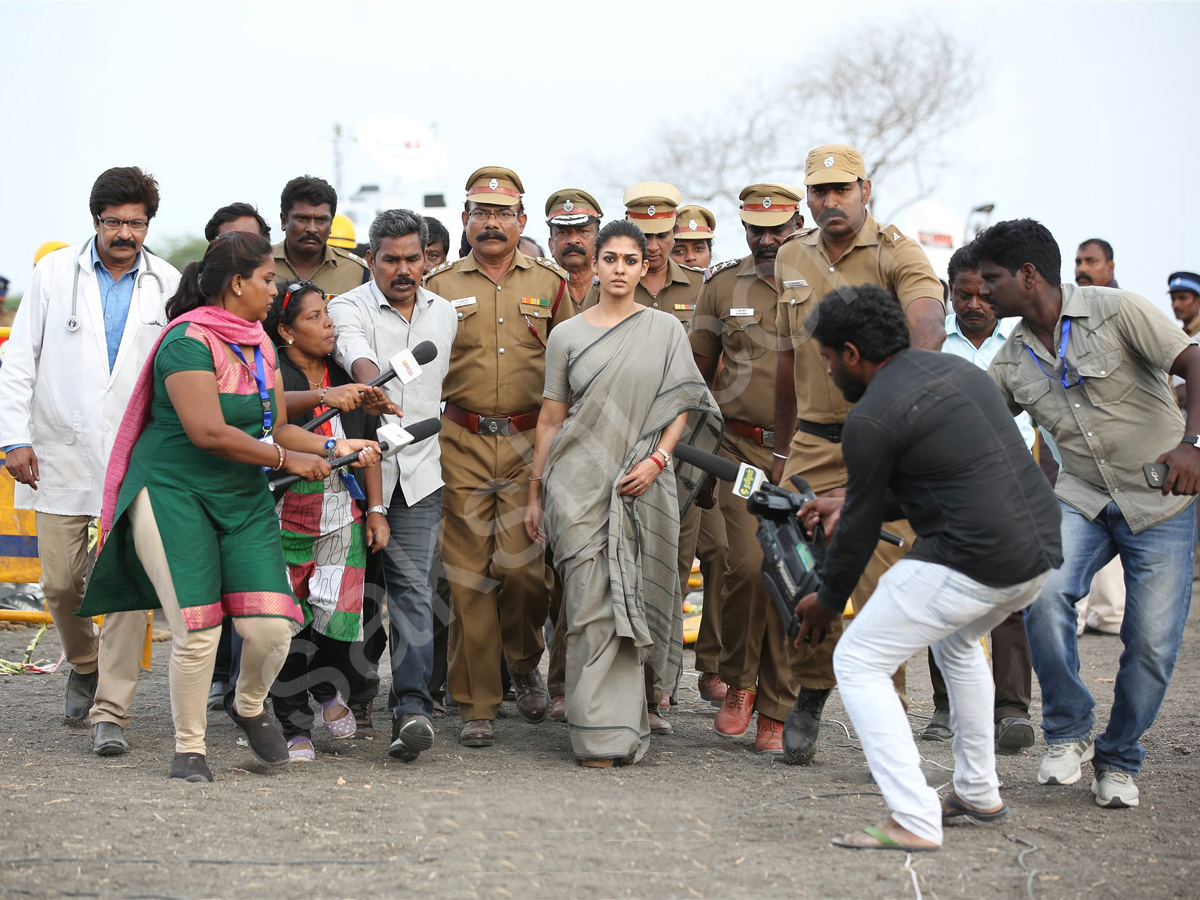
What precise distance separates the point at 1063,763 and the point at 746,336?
2.50 m

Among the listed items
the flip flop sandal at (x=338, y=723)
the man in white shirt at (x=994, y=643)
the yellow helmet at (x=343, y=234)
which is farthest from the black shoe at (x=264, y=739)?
the yellow helmet at (x=343, y=234)

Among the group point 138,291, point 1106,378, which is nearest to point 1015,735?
point 1106,378

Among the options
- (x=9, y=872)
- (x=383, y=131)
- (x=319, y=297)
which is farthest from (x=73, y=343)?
(x=383, y=131)

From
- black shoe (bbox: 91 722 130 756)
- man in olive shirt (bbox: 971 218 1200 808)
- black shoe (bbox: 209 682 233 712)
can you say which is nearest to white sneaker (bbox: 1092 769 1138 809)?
man in olive shirt (bbox: 971 218 1200 808)

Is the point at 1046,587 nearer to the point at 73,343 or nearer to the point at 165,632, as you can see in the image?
the point at 73,343

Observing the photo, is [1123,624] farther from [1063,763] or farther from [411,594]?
[411,594]

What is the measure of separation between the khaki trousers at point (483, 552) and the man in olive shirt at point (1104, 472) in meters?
2.24

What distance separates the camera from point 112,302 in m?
5.72

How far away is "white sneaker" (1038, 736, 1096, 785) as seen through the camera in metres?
4.91

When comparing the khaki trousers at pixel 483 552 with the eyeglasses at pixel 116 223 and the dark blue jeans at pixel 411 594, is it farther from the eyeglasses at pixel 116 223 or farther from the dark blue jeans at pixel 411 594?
the eyeglasses at pixel 116 223

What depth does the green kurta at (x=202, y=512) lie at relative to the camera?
15.2 ft

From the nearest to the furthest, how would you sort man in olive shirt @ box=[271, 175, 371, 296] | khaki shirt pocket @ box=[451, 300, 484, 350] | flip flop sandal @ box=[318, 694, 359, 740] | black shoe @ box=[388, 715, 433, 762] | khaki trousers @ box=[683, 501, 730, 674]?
black shoe @ box=[388, 715, 433, 762] → flip flop sandal @ box=[318, 694, 359, 740] → khaki shirt pocket @ box=[451, 300, 484, 350] → man in olive shirt @ box=[271, 175, 371, 296] → khaki trousers @ box=[683, 501, 730, 674]

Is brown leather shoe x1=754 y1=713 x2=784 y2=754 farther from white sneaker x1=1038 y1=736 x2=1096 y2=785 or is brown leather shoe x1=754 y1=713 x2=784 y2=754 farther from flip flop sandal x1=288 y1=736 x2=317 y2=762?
flip flop sandal x1=288 y1=736 x2=317 y2=762

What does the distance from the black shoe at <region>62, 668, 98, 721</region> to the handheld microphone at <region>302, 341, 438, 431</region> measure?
177cm
